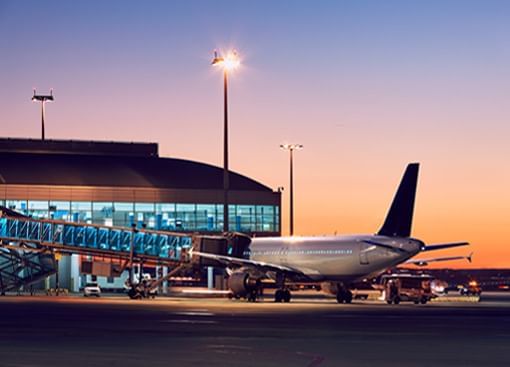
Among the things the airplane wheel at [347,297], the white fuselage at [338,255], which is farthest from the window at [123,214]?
the airplane wheel at [347,297]

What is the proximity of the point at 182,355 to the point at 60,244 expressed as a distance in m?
62.5

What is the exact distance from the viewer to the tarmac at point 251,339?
2716 centimetres

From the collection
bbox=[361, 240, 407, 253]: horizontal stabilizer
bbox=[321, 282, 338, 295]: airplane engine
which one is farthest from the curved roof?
bbox=[361, 240, 407, 253]: horizontal stabilizer

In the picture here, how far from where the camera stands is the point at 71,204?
4747 inches

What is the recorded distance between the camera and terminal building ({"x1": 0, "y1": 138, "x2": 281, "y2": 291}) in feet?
392

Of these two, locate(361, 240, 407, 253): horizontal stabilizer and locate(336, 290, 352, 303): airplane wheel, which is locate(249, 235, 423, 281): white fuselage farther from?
locate(336, 290, 352, 303): airplane wheel

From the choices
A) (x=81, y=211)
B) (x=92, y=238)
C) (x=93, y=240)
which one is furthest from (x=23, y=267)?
(x=81, y=211)

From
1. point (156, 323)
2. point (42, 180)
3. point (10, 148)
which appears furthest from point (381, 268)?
point (10, 148)

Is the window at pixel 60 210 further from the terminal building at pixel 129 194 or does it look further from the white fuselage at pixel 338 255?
the white fuselage at pixel 338 255

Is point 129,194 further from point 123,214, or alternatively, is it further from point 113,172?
point 113,172

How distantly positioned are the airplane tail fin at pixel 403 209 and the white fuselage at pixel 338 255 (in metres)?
0.66

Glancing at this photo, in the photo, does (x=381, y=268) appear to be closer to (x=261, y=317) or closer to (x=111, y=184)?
(x=261, y=317)

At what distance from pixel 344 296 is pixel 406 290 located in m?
4.37

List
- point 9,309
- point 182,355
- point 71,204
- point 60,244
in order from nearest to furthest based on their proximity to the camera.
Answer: point 182,355 → point 9,309 → point 60,244 → point 71,204
